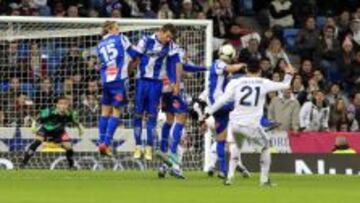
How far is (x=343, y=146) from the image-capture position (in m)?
23.9

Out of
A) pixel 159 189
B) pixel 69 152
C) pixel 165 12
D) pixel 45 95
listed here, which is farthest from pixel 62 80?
pixel 159 189

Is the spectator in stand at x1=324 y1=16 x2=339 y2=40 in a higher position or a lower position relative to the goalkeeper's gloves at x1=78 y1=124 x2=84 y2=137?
higher

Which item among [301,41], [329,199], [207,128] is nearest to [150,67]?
[207,128]

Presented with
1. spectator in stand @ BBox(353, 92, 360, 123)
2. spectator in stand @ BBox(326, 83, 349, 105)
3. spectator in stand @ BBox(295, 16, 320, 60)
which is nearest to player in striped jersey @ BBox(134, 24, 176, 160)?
spectator in stand @ BBox(326, 83, 349, 105)

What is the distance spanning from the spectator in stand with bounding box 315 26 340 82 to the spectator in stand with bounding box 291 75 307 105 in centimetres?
221

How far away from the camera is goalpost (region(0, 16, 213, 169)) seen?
2361 centimetres

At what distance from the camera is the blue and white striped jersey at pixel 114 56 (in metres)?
19.7

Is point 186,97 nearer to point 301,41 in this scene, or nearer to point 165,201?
point 301,41

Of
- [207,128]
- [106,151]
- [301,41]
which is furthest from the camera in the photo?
[301,41]

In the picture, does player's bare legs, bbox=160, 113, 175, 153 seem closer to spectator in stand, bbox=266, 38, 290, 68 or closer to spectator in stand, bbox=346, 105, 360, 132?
spectator in stand, bbox=346, 105, 360, 132

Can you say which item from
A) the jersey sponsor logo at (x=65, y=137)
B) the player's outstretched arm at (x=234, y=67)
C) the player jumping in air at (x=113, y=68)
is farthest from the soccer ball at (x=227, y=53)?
the jersey sponsor logo at (x=65, y=137)

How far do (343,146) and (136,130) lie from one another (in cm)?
573

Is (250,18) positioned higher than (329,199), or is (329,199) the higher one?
(250,18)

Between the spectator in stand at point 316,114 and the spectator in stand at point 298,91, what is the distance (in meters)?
0.31
